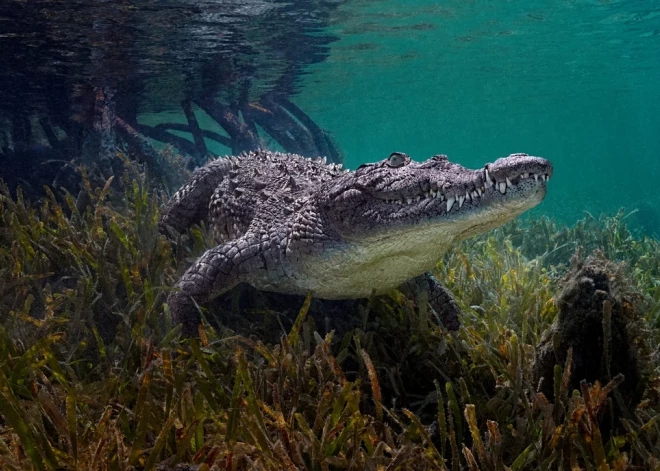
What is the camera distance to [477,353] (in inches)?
122

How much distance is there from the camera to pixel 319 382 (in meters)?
2.64

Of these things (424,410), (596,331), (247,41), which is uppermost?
(247,41)

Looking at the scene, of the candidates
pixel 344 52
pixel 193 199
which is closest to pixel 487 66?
pixel 344 52

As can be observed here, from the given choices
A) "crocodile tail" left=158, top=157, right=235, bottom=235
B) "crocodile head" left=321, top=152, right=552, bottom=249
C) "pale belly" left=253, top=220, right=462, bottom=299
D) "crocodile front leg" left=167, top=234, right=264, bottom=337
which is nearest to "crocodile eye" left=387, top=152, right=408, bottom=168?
"crocodile head" left=321, top=152, right=552, bottom=249

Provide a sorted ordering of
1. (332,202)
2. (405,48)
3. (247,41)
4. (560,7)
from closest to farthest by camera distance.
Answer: (332,202) → (247,41) → (560,7) → (405,48)

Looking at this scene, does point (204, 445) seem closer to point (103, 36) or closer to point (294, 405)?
point (294, 405)

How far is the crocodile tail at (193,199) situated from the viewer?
5.41 metres

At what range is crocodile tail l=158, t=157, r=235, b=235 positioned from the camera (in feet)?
17.7

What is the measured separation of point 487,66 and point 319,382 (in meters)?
31.0

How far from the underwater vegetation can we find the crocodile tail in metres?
1.31

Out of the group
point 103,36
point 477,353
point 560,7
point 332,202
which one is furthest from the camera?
point 560,7

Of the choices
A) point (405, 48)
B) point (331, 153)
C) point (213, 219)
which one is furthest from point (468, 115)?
point (213, 219)

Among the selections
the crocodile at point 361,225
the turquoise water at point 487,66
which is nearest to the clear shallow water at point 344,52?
the turquoise water at point 487,66

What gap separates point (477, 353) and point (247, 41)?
492 inches
